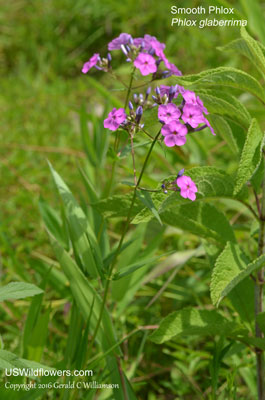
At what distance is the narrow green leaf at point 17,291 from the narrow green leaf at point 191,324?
27 centimetres

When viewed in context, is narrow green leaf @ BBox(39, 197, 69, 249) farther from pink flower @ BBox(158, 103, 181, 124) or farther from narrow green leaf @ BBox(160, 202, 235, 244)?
pink flower @ BBox(158, 103, 181, 124)

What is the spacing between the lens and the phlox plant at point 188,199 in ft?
3.15

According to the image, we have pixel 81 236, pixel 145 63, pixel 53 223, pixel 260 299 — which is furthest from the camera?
pixel 53 223

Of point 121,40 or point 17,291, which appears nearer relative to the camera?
point 17,291

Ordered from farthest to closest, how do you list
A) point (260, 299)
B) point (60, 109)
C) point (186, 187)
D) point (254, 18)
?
1. point (60, 109)
2. point (254, 18)
3. point (260, 299)
4. point (186, 187)

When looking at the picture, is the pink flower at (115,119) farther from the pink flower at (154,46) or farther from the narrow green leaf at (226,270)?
the narrow green leaf at (226,270)

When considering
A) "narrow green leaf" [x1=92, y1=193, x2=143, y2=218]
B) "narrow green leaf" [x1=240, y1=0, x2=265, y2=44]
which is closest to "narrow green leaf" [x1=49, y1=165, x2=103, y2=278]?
"narrow green leaf" [x1=92, y1=193, x2=143, y2=218]

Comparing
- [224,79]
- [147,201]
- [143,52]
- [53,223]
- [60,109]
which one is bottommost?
[147,201]

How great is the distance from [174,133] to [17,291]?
42cm

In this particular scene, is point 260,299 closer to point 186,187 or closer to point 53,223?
point 186,187

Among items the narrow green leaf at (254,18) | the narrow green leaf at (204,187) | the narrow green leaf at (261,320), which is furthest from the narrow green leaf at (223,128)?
the narrow green leaf at (254,18)

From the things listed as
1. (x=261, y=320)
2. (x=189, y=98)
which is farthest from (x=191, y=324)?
(x=189, y=98)

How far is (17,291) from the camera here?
3.29 ft

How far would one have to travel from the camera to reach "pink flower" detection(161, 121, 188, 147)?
3.01ft
